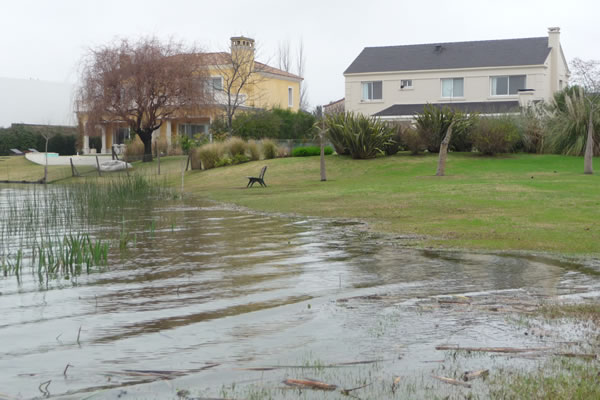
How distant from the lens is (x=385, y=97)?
53219 millimetres

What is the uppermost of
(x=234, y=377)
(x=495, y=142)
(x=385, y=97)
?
(x=385, y=97)

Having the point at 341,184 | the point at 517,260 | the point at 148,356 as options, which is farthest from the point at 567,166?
the point at 148,356

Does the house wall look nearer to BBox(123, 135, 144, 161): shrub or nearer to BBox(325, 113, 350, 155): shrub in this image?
BBox(325, 113, 350, 155): shrub

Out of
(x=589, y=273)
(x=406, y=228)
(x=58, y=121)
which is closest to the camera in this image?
(x=589, y=273)

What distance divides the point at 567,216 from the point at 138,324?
1083cm

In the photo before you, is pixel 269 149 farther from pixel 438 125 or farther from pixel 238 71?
pixel 238 71

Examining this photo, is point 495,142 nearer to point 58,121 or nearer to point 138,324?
point 138,324

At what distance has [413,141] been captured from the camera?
35938 millimetres

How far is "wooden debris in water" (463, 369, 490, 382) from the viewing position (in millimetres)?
5201

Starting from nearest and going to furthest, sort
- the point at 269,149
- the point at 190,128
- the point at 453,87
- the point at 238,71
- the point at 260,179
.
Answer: the point at 260,179 → the point at 269,149 → the point at 453,87 → the point at 238,71 → the point at 190,128

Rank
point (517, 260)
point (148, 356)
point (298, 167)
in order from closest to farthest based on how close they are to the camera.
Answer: point (148, 356) < point (517, 260) < point (298, 167)

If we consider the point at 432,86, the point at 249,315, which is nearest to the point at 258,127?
the point at 432,86

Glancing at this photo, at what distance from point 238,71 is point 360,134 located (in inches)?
845

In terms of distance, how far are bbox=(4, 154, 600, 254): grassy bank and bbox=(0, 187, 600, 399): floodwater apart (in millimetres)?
1751
